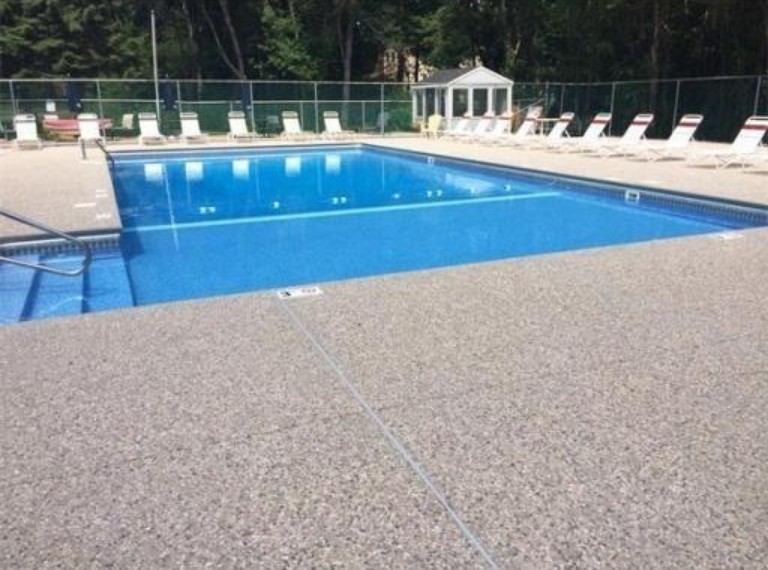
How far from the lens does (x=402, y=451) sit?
7.76 feet

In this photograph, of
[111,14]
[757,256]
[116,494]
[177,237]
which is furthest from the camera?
[111,14]

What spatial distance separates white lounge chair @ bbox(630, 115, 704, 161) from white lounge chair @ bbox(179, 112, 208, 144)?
1180cm

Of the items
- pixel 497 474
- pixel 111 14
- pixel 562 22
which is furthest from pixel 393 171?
pixel 111 14

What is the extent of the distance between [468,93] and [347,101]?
3906mm

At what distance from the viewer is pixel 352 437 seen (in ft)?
8.11

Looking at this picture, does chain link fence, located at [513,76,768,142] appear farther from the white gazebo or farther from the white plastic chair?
the white plastic chair

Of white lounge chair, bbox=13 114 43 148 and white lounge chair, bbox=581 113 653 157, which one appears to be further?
white lounge chair, bbox=13 114 43 148

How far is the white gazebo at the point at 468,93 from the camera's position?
71.5 feet

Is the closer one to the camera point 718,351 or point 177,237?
point 718,351

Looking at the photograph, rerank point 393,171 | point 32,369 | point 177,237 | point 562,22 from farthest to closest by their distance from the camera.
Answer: point 562,22 < point 393,171 < point 177,237 < point 32,369

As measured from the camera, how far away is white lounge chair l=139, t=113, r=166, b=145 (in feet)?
59.8

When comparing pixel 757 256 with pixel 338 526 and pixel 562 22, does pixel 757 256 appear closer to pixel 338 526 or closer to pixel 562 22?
pixel 338 526

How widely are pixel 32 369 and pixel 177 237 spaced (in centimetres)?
527

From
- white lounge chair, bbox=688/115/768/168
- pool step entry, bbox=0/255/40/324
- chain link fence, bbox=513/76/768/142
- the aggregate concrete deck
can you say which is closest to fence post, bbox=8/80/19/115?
the aggregate concrete deck
